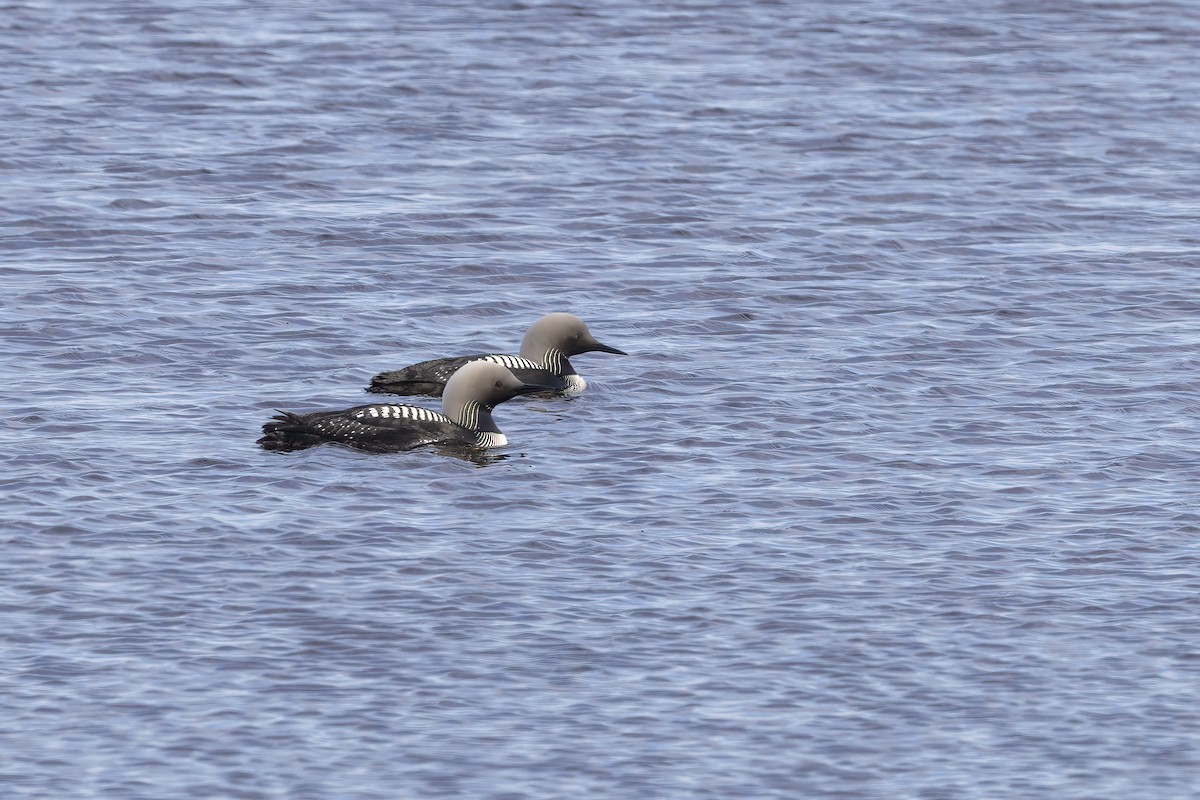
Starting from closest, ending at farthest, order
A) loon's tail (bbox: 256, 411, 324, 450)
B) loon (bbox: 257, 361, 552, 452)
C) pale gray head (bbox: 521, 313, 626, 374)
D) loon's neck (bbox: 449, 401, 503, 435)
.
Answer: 1. loon's tail (bbox: 256, 411, 324, 450)
2. loon (bbox: 257, 361, 552, 452)
3. loon's neck (bbox: 449, 401, 503, 435)
4. pale gray head (bbox: 521, 313, 626, 374)

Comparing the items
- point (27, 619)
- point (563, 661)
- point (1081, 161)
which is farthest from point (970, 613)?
point (1081, 161)

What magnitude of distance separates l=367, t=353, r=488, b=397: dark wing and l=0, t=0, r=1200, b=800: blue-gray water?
21 cm

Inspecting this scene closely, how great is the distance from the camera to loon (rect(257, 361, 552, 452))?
18141 millimetres

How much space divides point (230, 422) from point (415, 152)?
36.7 ft

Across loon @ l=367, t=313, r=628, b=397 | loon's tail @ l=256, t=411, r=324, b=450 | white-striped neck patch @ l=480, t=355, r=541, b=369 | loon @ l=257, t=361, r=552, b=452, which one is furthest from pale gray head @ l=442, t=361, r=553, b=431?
loon's tail @ l=256, t=411, r=324, b=450

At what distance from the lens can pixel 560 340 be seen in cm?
2105

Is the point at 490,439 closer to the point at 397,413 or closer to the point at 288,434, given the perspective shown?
the point at 397,413

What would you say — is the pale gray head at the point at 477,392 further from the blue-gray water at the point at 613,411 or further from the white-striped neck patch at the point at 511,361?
the white-striped neck patch at the point at 511,361

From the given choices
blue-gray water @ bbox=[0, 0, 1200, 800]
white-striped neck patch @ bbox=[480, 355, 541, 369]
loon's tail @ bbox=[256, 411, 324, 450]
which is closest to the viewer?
blue-gray water @ bbox=[0, 0, 1200, 800]

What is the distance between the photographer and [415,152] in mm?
29484

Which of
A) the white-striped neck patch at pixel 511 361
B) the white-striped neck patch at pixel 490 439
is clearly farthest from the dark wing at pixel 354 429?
the white-striped neck patch at pixel 511 361

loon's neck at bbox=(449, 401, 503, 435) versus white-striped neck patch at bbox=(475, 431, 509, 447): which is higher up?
loon's neck at bbox=(449, 401, 503, 435)

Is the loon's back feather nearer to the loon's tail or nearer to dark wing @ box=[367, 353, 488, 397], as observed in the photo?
dark wing @ box=[367, 353, 488, 397]

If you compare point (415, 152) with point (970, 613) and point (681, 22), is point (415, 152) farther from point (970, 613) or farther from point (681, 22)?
point (970, 613)
